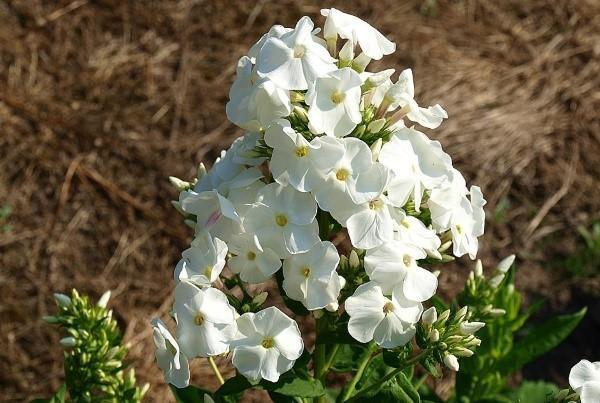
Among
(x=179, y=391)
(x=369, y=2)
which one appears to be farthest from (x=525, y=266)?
(x=179, y=391)

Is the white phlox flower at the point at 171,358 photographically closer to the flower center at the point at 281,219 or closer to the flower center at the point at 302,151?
the flower center at the point at 281,219

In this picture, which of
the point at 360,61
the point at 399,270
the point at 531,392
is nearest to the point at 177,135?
the point at 531,392

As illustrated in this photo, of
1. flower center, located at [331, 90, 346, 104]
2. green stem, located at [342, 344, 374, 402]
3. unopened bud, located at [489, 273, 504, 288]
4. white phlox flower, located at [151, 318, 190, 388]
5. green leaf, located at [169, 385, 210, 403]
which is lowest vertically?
green leaf, located at [169, 385, 210, 403]

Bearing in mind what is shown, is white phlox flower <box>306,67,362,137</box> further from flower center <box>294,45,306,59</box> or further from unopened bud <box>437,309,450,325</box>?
unopened bud <box>437,309,450,325</box>

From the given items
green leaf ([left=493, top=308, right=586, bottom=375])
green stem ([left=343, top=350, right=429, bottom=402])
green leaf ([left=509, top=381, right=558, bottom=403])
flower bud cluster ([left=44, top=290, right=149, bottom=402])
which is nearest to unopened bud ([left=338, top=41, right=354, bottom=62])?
green stem ([left=343, top=350, right=429, bottom=402])

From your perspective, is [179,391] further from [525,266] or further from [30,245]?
[525,266]

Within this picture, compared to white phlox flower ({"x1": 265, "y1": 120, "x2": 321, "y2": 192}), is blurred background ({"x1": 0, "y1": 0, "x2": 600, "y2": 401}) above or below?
below
